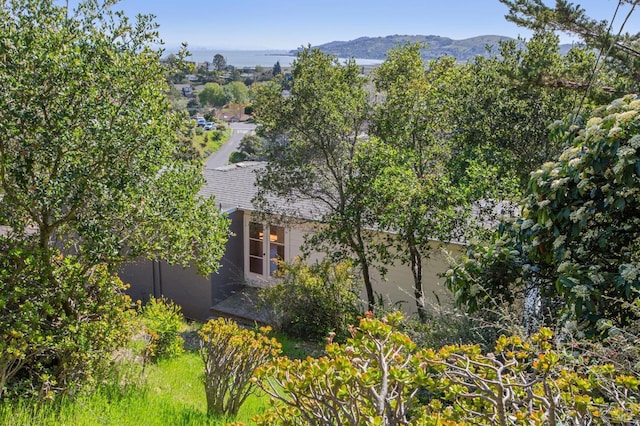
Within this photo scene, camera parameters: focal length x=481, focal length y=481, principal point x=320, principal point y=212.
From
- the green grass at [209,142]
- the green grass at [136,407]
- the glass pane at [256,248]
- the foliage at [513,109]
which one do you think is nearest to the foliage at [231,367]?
the green grass at [136,407]

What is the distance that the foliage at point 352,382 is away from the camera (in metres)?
2.69

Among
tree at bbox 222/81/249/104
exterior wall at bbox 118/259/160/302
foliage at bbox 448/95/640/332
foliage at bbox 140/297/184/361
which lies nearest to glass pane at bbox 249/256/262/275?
exterior wall at bbox 118/259/160/302

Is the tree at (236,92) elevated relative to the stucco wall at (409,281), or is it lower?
elevated

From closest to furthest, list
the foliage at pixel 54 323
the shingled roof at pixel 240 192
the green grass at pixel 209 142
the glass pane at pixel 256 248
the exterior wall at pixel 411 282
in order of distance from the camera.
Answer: the foliage at pixel 54 323
the exterior wall at pixel 411 282
the shingled roof at pixel 240 192
the glass pane at pixel 256 248
the green grass at pixel 209 142

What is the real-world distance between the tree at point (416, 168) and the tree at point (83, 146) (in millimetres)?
4030

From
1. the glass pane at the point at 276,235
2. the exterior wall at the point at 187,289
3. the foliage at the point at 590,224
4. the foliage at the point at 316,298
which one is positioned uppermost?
the foliage at the point at 590,224

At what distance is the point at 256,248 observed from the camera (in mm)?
14836

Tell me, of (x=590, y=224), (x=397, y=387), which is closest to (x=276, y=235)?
(x=590, y=224)

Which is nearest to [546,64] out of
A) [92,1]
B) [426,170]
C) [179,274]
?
[426,170]

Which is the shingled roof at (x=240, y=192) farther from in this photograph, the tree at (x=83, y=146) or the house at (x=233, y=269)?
the tree at (x=83, y=146)

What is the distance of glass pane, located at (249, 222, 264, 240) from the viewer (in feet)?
47.7

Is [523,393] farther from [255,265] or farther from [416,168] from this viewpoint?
[255,265]

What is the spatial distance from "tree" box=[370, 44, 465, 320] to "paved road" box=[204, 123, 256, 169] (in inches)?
Answer: 1177

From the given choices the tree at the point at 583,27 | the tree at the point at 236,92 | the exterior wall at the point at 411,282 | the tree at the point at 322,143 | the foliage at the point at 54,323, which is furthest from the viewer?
the tree at the point at 236,92
